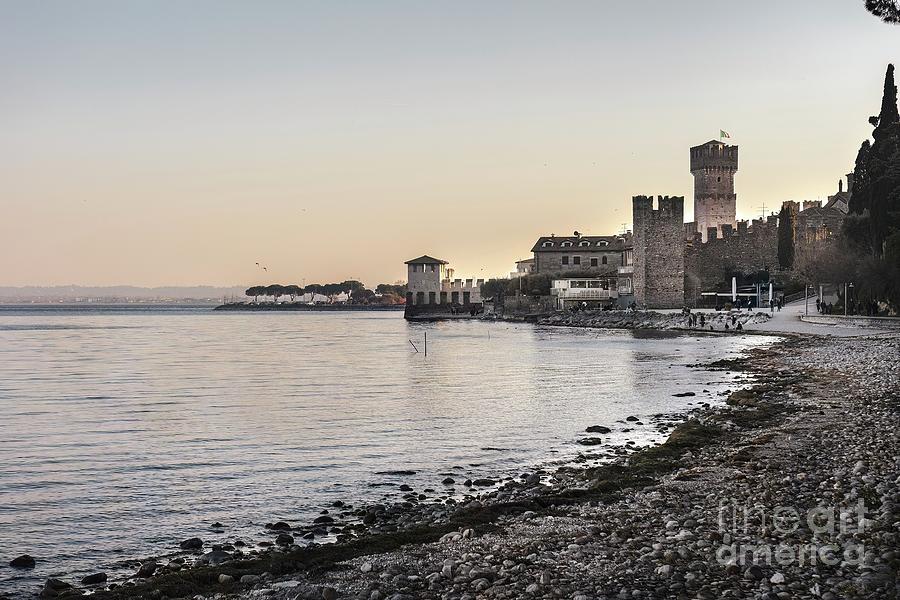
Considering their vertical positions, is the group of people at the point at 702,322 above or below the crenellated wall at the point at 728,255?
below

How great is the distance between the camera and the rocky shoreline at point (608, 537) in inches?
207

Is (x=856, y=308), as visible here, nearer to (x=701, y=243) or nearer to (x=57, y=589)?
(x=701, y=243)

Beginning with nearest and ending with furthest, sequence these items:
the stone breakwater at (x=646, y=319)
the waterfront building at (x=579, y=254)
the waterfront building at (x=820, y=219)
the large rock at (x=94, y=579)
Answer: the large rock at (x=94, y=579) → the stone breakwater at (x=646, y=319) → the waterfront building at (x=820, y=219) → the waterfront building at (x=579, y=254)

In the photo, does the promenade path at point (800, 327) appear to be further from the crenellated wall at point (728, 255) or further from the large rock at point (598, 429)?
the large rock at point (598, 429)

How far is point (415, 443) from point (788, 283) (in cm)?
5153

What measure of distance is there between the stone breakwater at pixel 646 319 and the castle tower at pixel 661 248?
2.28m

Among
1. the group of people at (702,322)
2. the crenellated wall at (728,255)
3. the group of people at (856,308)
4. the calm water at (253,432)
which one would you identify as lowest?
the calm water at (253,432)

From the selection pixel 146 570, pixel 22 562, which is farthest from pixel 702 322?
pixel 22 562

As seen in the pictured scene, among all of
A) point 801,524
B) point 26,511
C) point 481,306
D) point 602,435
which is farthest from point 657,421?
point 481,306

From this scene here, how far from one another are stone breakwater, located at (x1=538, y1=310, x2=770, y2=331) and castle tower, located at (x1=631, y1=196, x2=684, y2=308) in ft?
7.48

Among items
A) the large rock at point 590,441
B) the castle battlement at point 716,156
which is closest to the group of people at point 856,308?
the large rock at point 590,441

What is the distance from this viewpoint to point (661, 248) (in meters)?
61.7

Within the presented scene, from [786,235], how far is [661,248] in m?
8.50

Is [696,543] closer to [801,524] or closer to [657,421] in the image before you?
[801,524]
